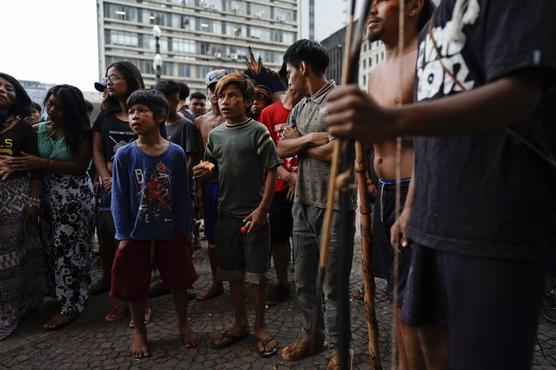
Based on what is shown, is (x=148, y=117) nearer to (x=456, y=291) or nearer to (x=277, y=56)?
(x=456, y=291)

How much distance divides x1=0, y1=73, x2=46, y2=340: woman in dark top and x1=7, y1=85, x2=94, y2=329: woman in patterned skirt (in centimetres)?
15

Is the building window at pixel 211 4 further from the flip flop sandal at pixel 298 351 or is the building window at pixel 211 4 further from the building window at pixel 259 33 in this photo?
the flip flop sandal at pixel 298 351

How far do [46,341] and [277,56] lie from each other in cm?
6194

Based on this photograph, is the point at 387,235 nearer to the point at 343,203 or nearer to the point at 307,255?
the point at 307,255

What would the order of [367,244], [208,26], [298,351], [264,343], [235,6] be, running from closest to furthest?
1. [367,244]
2. [298,351]
3. [264,343]
4. [208,26]
5. [235,6]

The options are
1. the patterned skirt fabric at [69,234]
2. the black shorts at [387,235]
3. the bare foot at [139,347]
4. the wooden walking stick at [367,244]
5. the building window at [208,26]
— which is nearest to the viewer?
the wooden walking stick at [367,244]

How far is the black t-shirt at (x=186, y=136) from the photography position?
4.49 meters

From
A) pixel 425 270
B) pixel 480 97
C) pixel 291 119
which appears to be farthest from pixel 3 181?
pixel 480 97

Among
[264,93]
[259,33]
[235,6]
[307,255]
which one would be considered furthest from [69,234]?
[259,33]

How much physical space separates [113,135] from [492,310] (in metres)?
3.40

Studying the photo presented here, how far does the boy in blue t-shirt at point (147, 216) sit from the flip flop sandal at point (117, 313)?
0.65m

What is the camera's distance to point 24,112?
3656 millimetres

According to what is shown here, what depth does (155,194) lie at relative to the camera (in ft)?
9.83

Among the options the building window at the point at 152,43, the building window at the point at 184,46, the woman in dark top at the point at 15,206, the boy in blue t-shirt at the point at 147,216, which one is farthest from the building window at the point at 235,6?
the boy in blue t-shirt at the point at 147,216
